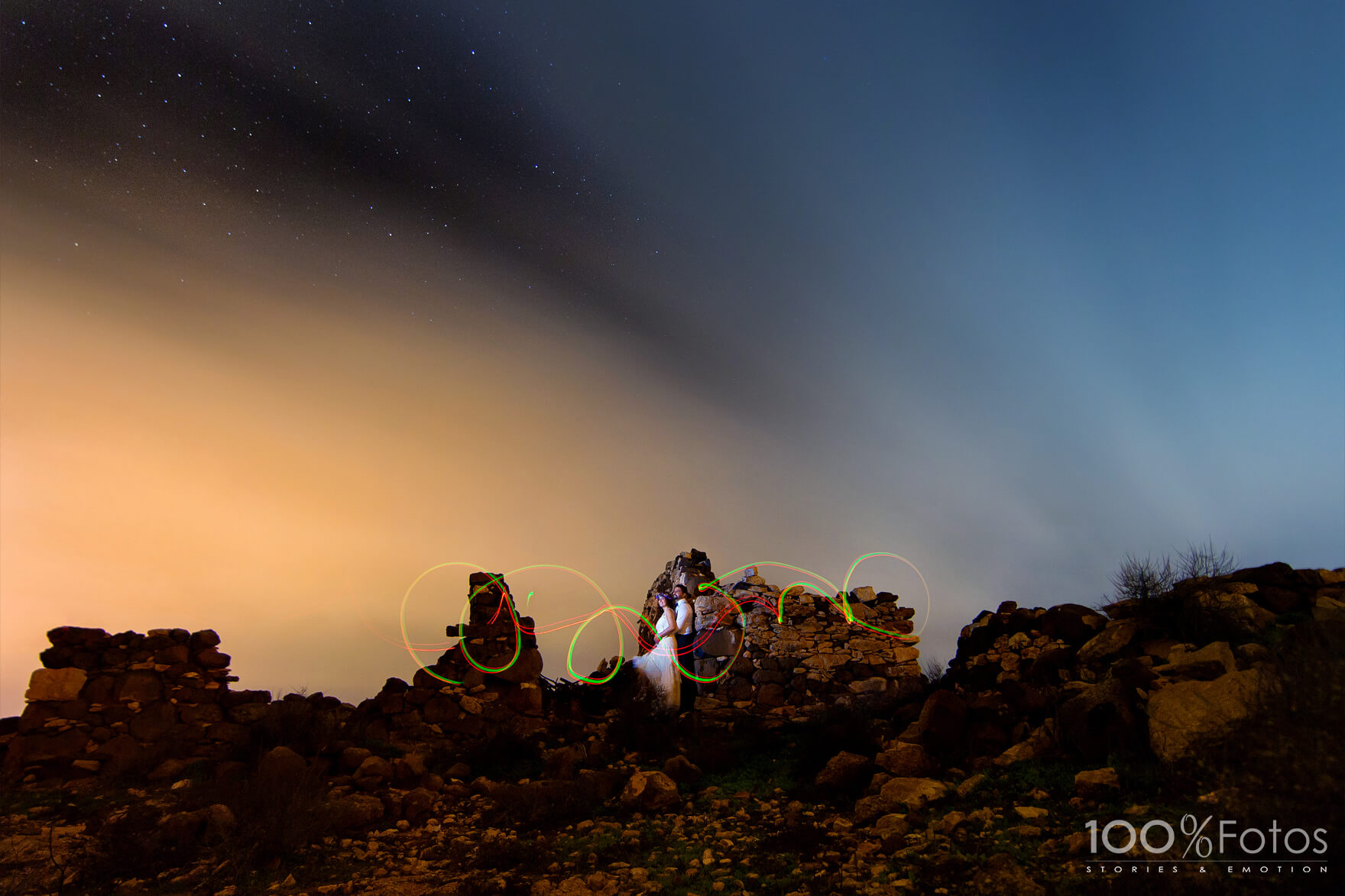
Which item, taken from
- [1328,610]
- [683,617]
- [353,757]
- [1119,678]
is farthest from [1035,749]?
[353,757]

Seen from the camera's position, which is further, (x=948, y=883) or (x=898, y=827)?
(x=898, y=827)

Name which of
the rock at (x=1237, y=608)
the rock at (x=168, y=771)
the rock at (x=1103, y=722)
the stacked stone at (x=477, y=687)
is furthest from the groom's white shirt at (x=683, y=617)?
the rock at (x=1237, y=608)

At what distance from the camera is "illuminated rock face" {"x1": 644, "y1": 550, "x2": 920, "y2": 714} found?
1512 cm

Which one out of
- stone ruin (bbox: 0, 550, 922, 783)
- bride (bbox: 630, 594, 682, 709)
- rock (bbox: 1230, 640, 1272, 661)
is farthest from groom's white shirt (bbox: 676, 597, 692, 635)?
rock (bbox: 1230, 640, 1272, 661)

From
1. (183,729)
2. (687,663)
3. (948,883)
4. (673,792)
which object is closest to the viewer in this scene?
(948,883)

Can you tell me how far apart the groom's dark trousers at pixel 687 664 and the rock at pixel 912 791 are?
7649mm

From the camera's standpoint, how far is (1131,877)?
444 cm

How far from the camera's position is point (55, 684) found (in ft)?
33.1

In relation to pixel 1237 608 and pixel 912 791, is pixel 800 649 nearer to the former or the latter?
pixel 912 791

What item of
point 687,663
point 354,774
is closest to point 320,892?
point 354,774

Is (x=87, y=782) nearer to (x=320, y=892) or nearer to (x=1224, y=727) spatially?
(x=320, y=892)

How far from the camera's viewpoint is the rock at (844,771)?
8344 mm

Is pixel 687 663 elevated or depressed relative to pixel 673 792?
elevated

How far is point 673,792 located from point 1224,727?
20.1ft
